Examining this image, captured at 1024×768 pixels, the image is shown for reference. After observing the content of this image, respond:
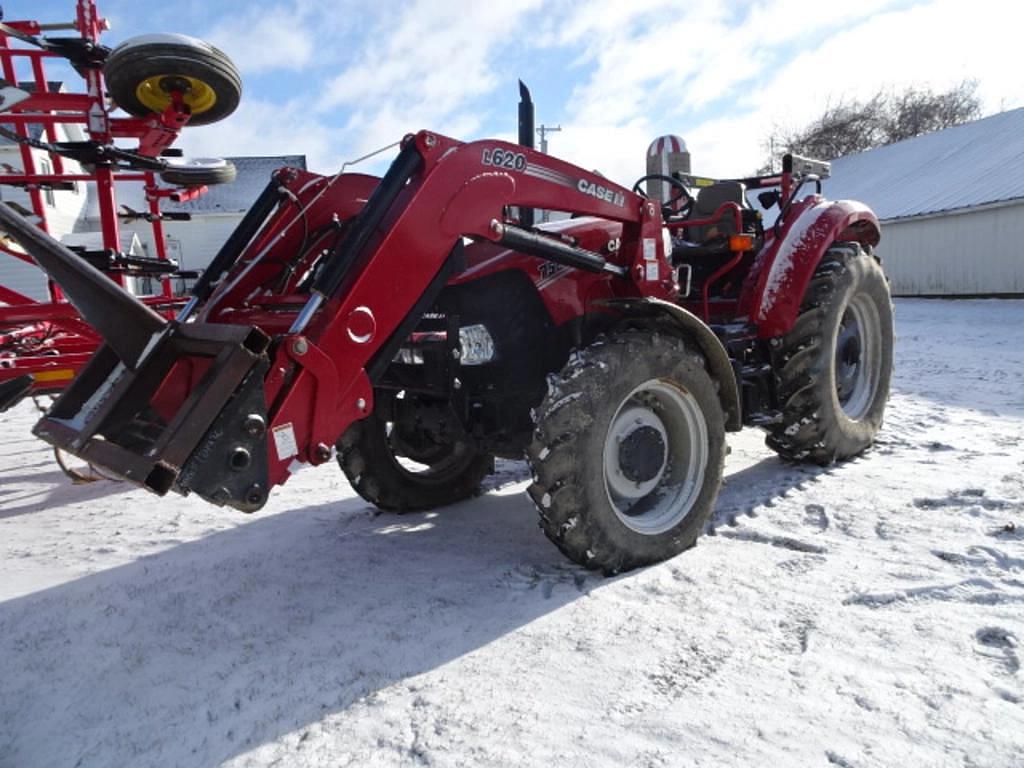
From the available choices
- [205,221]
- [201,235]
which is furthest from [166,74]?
[201,235]

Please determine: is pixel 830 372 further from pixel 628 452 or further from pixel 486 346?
pixel 486 346

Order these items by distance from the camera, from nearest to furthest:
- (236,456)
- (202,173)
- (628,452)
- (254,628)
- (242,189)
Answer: (236,456), (254,628), (628,452), (202,173), (242,189)

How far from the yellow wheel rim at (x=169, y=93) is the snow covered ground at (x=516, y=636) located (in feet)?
9.29

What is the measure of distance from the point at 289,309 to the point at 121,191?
3457cm

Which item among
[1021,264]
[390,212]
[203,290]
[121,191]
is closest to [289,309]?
[203,290]

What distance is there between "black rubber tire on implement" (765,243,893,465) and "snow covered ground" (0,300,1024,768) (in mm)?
296

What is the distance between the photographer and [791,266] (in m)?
4.56

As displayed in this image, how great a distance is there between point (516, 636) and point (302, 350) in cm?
126

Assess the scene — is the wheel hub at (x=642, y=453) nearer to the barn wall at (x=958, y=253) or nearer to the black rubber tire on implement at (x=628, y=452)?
the black rubber tire on implement at (x=628, y=452)

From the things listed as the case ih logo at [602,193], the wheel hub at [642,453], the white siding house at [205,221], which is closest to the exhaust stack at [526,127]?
the case ih logo at [602,193]

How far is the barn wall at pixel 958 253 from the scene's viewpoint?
17672 mm

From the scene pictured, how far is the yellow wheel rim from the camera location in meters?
4.95

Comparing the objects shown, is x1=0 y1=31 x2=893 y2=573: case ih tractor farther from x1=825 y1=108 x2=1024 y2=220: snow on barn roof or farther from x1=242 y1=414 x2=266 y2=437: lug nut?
x1=825 y1=108 x2=1024 y2=220: snow on barn roof

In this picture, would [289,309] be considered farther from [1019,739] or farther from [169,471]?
[1019,739]
